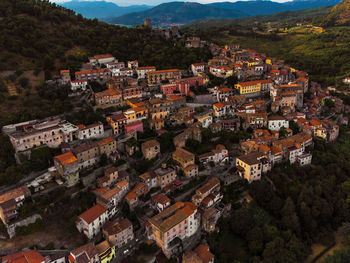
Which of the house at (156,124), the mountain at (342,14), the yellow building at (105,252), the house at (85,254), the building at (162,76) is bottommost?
the yellow building at (105,252)

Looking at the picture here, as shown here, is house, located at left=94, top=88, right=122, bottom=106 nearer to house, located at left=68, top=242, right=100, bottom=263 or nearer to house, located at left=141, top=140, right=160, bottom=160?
house, located at left=141, top=140, right=160, bottom=160

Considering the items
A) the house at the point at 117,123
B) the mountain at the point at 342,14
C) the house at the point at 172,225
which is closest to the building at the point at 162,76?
the house at the point at 117,123

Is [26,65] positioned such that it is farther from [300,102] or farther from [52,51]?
[300,102]

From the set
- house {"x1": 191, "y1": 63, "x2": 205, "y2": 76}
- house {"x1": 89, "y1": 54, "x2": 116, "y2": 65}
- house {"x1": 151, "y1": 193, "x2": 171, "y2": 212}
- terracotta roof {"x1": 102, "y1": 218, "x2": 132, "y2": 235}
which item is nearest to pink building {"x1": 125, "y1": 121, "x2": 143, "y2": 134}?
house {"x1": 151, "y1": 193, "x2": 171, "y2": 212}

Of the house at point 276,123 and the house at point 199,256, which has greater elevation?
the house at point 276,123

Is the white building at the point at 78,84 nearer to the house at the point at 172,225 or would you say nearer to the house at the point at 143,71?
the house at the point at 143,71
